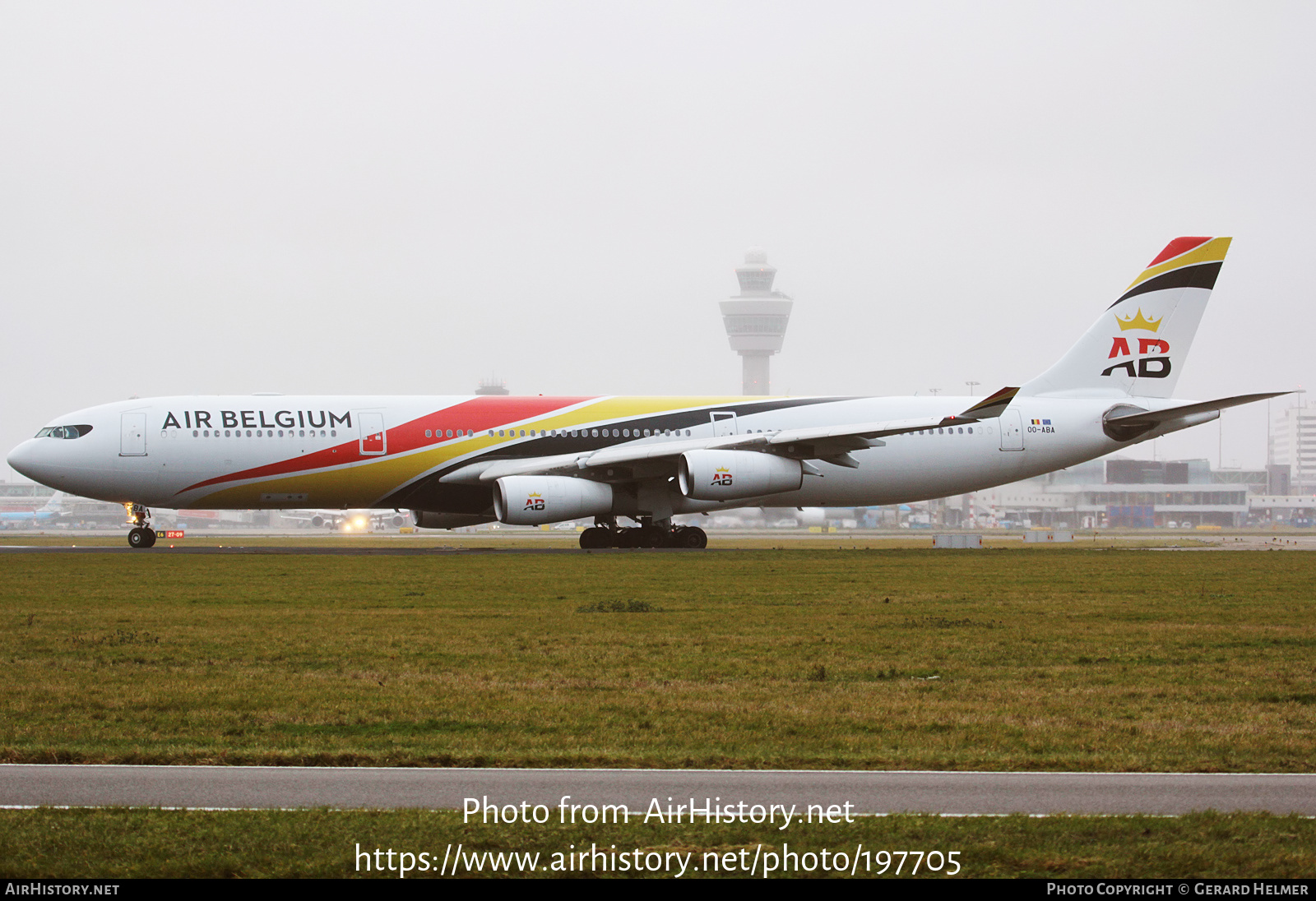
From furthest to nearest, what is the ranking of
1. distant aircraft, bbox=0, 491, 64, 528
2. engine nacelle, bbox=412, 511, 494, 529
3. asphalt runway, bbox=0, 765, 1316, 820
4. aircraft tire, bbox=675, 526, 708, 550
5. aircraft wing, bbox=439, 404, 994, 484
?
1. distant aircraft, bbox=0, 491, 64, 528
2. engine nacelle, bbox=412, 511, 494, 529
3. aircraft tire, bbox=675, 526, 708, 550
4. aircraft wing, bbox=439, 404, 994, 484
5. asphalt runway, bbox=0, 765, 1316, 820

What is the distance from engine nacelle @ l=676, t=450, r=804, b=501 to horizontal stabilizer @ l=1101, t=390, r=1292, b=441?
1032 centimetres

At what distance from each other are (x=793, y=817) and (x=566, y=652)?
787 centimetres

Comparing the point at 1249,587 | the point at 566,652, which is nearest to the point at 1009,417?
the point at 1249,587

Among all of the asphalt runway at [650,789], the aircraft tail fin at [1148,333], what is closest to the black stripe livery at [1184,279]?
the aircraft tail fin at [1148,333]

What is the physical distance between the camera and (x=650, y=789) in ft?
26.9

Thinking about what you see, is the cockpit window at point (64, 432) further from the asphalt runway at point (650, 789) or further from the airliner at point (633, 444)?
the asphalt runway at point (650, 789)

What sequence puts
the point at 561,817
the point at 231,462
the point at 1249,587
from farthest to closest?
1. the point at 231,462
2. the point at 1249,587
3. the point at 561,817

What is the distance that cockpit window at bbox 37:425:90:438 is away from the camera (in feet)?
114

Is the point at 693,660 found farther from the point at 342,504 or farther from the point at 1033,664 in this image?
the point at 342,504

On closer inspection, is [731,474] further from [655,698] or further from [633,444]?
[655,698]

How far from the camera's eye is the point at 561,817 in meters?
7.38

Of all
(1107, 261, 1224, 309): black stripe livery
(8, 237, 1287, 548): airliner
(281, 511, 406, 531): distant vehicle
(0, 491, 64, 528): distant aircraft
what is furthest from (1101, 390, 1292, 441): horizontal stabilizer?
(0, 491, 64, 528): distant aircraft

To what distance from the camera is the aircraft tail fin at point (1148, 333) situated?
39312mm

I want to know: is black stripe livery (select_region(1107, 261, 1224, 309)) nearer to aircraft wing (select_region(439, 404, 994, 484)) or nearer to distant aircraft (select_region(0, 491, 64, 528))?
aircraft wing (select_region(439, 404, 994, 484))
